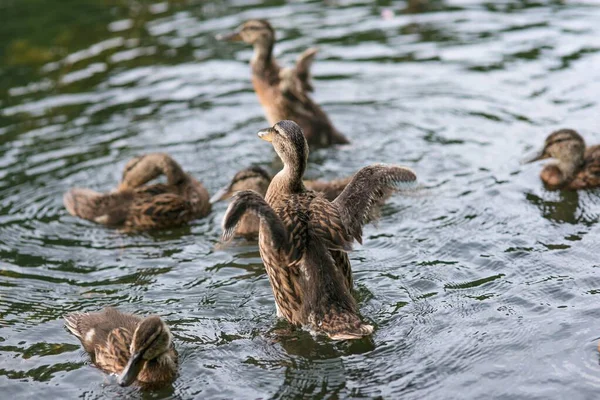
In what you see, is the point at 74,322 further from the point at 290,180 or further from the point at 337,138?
the point at 337,138

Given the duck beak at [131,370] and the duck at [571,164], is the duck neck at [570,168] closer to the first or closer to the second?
the duck at [571,164]

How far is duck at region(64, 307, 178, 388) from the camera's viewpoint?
19.5ft

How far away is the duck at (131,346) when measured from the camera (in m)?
5.95

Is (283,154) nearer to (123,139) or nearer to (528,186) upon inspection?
(528,186)

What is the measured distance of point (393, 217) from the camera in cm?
862

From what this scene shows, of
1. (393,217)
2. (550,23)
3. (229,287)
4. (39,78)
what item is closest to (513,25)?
(550,23)

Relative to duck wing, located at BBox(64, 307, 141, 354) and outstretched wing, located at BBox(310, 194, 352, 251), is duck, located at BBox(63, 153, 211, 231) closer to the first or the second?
duck wing, located at BBox(64, 307, 141, 354)

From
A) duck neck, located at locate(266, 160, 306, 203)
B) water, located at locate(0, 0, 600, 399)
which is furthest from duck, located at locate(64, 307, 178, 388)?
duck neck, located at locate(266, 160, 306, 203)

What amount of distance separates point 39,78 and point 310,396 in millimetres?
8946

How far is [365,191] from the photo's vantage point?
6.91m

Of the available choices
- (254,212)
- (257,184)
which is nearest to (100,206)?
(257,184)

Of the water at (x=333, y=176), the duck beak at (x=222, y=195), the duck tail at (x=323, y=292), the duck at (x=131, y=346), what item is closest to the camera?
the duck at (x=131, y=346)

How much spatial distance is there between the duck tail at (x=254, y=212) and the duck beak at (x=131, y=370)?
1.03 metres

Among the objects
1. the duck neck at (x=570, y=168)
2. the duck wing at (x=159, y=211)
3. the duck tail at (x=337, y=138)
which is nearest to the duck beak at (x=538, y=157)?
the duck neck at (x=570, y=168)
